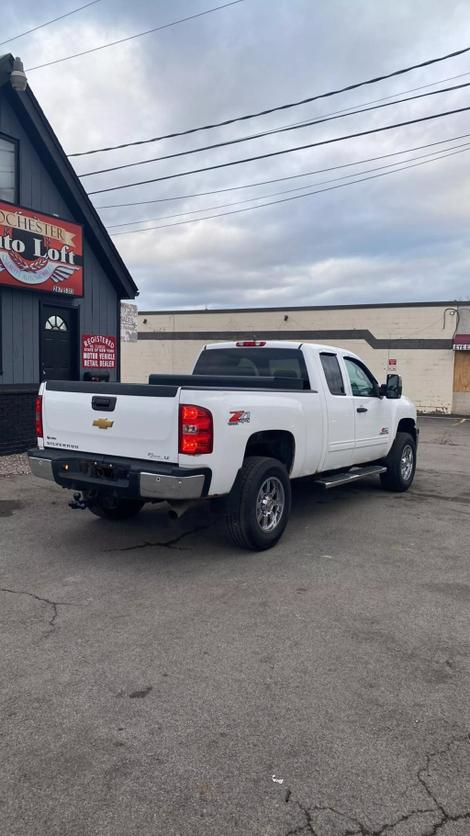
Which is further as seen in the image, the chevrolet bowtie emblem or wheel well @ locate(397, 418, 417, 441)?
wheel well @ locate(397, 418, 417, 441)

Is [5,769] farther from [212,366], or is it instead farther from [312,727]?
[212,366]

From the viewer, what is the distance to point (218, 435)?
502 cm

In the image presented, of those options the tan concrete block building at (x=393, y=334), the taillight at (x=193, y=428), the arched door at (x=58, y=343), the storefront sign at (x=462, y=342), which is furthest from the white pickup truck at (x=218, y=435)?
the tan concrete block building at (x=393, y=334)

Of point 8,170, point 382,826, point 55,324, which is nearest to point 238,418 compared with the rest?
point 382,826

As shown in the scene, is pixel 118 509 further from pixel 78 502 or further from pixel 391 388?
pixel 391 388

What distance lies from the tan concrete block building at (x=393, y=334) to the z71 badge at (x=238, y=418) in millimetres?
22179

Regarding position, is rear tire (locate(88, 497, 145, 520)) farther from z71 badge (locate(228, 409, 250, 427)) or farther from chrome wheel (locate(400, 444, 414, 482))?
chrome wheel (locate(400, 444, 414, 482))

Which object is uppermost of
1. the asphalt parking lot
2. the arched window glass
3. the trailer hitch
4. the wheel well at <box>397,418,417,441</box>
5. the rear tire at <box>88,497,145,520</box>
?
the arched window glass

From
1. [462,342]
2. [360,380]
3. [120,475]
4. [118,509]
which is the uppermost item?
[462,342]

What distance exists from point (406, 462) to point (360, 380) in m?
1.82

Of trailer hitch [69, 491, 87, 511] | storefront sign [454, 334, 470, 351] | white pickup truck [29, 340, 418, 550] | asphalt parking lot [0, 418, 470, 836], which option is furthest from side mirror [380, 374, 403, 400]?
storefront sign [454, 334, 470, 351]

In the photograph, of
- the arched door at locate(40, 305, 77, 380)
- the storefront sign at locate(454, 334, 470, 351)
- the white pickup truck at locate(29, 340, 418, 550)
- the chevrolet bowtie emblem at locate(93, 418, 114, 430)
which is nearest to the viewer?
the white pickup truck at locate(29, 340, 418, 550)

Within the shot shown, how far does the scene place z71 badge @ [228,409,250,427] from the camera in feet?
16.9

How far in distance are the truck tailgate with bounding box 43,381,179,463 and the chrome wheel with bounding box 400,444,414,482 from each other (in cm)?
482
